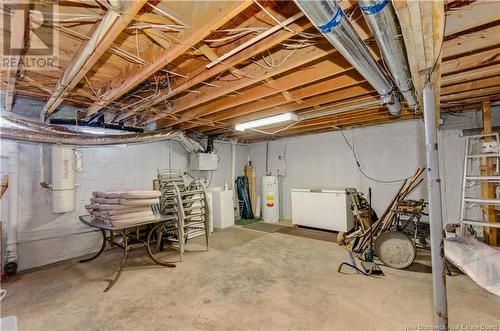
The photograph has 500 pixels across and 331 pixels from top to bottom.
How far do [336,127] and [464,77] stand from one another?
109 inches

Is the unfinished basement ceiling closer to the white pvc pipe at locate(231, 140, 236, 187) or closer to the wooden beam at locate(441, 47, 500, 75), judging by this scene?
the wooden beam at locate(441, 47, 500, 75)

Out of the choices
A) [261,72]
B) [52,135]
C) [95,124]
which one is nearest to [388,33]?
[261,72]

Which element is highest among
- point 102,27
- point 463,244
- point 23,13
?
point 23,13

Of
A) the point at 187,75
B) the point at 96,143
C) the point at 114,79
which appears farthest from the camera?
the point at 96,143

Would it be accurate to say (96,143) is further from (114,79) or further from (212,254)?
(212,254)

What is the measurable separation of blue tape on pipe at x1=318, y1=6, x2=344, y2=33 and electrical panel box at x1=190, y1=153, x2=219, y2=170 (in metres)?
4.52

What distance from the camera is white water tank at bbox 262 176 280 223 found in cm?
606

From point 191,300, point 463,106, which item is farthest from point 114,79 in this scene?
point 463,106

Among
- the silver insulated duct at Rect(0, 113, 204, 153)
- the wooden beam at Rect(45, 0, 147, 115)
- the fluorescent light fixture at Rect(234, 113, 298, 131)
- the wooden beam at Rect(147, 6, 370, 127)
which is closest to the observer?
the wooden beam at Rect(45, 0, 147, 115)

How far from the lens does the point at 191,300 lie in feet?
7.83

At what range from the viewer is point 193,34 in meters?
1.60

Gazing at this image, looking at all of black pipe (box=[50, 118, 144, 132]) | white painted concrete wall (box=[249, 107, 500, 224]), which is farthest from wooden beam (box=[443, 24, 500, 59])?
black pipe (box=[50, 118, 144, 132])

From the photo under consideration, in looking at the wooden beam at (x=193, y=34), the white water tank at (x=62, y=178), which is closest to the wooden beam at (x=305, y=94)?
the wooden beam at (x=193, y=34)

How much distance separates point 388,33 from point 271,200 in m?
5.07
